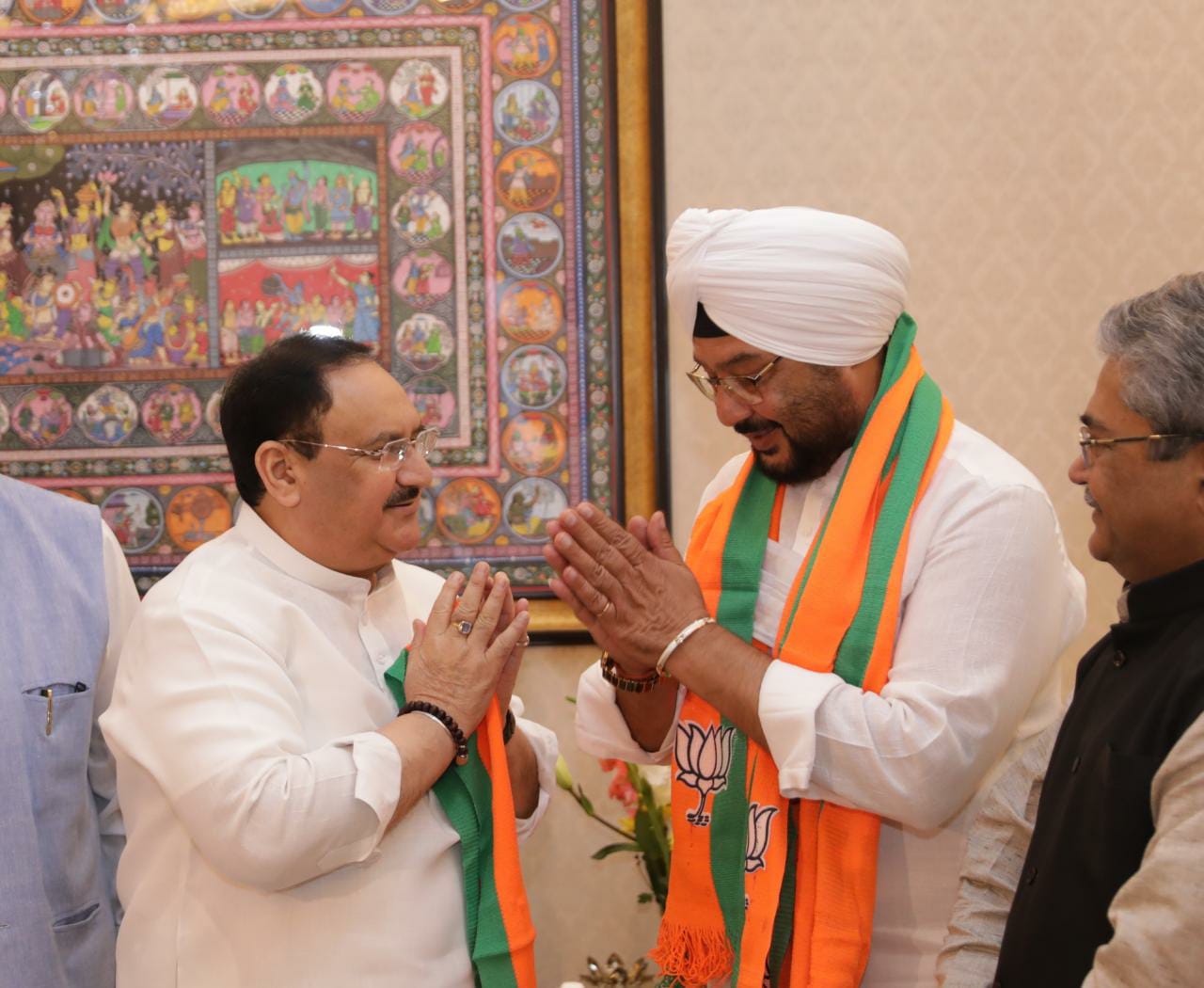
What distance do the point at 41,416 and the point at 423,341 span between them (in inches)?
40.5

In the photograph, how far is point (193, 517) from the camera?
3.42 metres

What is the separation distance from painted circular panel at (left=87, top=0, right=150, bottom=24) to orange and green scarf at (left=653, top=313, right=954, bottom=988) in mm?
2211

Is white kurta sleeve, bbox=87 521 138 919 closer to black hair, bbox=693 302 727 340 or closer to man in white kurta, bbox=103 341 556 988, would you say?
man in white kurta, bbox=103 341 556 988

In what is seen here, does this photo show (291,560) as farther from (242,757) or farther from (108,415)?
(108,415)

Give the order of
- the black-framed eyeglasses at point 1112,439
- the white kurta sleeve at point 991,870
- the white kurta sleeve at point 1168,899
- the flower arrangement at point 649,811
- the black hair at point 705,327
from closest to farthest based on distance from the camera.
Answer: the white kurta sleeve at point 1168,899
the black-framed eyeglasses at point 1112,439
the white kurta sleeve at point 991,870
the black hair at point 705,327
the flower arrangement at point 649,811

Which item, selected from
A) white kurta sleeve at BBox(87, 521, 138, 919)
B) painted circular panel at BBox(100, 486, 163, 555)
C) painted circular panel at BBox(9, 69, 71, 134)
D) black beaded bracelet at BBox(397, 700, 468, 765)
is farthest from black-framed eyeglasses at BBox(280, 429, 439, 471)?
painted circular panel at BBox(9, 69, 71, 134)

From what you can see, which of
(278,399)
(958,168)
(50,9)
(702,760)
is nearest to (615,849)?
(702,760)

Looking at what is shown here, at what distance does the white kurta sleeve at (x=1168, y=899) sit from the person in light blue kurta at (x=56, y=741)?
1677 millimetres

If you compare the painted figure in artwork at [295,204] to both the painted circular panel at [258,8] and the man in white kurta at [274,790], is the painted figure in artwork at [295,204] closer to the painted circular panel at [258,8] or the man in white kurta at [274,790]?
the painted circular panel at [258,8]

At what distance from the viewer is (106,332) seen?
3393 mm

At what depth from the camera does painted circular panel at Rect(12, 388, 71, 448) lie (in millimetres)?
3404

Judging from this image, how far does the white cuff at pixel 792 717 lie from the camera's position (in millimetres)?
1965

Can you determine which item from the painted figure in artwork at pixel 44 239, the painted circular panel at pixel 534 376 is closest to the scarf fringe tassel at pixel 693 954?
the painted circular panel at pixel 534 376

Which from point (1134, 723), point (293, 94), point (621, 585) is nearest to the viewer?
point (1134, 723)
